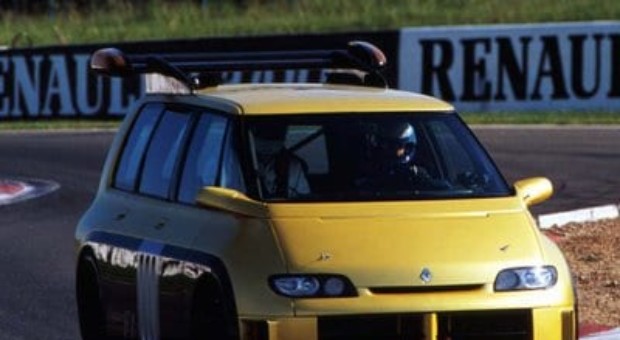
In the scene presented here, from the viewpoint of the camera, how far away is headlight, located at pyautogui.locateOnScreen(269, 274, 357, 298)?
832cm

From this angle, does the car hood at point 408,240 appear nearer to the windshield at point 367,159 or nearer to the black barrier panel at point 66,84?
the windshield at point 367,159

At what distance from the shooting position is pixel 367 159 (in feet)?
30.4

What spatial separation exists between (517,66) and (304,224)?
23322mm

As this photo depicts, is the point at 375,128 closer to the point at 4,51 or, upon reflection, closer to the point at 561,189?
the point at 561,189

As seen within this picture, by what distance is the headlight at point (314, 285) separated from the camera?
8.32 meters

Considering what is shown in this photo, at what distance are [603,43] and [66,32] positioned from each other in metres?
16.6

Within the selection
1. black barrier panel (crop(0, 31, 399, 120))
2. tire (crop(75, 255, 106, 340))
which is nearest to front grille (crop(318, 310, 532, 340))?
tire (crop(75, 255, 106, 340))

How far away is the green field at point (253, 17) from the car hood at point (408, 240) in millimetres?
30655

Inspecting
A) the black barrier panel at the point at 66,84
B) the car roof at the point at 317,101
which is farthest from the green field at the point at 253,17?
the car roof at the point at 317,101

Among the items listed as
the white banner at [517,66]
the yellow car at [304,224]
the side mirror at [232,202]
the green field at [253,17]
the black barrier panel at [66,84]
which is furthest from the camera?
the green field at [253,17]

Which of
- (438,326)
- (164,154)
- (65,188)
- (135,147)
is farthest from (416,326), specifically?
(65,188)

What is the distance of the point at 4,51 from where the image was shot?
34469mm

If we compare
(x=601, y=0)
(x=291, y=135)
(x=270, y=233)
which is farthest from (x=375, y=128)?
(x=601, y=0)

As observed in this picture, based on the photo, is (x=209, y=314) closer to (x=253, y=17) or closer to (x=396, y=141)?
(x=396, y=141)
